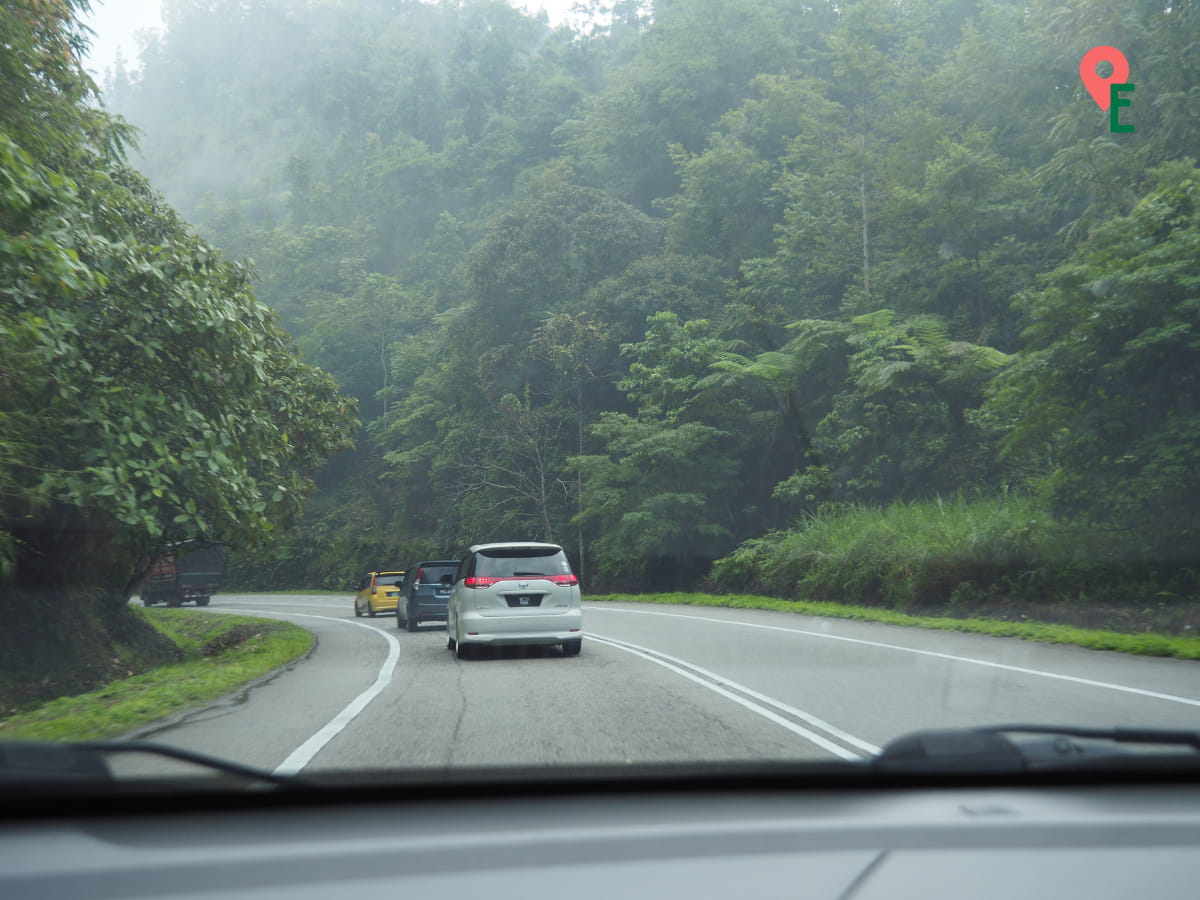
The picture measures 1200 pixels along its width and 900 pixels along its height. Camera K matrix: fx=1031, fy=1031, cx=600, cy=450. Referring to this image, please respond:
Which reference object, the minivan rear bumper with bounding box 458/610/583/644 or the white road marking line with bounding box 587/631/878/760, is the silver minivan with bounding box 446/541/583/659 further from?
the white road marking line with bounding box 587/631/878/760

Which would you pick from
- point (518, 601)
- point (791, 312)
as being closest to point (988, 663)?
point (518, 601)

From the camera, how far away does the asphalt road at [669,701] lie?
7.27 meters

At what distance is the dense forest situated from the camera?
19609 millimetres

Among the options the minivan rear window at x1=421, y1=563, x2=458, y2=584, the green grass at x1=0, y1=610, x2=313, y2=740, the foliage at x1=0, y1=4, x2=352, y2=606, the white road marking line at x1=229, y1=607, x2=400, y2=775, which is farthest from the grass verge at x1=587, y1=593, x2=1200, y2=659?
the foliage at x1=0, y1=4, x2=352, y2=606

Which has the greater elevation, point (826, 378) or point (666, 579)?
point (826, 378)

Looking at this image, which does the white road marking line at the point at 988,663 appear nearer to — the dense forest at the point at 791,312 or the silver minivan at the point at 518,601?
the silver minivan at the point at 518,601

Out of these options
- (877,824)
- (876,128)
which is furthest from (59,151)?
(876,128)

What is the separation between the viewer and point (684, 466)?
36469mm

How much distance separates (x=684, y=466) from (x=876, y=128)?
16895 mm

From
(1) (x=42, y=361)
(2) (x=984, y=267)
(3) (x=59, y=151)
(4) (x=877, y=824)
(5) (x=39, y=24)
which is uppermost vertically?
(2) (x=984, y=267)

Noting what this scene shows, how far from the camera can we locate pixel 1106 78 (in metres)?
29.3

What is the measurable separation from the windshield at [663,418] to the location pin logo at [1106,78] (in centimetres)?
9

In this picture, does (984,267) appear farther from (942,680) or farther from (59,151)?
(59,151)

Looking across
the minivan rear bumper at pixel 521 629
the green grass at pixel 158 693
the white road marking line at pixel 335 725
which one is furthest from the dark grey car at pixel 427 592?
the minivan rear bumper at pixel 521 629
